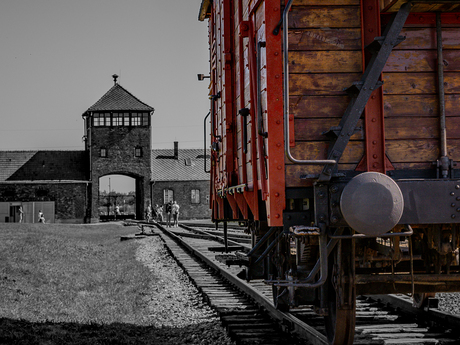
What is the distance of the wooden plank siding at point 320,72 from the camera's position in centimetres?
392

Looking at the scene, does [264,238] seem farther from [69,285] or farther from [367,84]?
[69,285]

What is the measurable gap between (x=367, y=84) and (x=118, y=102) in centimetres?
5188

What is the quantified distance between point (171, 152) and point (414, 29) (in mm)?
54653

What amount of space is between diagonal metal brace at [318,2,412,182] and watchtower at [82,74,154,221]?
163ft

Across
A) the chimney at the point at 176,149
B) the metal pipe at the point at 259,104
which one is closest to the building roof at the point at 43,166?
the chimney at the point at 176,149

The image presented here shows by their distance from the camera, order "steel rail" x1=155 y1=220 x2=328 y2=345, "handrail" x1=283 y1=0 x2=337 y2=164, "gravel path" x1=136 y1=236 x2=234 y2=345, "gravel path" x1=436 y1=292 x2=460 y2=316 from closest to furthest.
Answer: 1. "handrail" x1=283 y1=0 x2=337 y2=164
2. "steel rail" x1=155 y1=220 x2=328 y2=345
3. "gravel path" x1=136 y1=236 x2=234 y2=345
4. "gravel path" x1=436 y1=292 x2=460 y2=316

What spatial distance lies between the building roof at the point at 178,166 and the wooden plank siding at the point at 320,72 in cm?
5006

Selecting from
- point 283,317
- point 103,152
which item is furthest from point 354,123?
point 103,152

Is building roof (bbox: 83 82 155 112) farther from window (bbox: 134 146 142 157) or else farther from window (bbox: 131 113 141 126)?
window (bbox: 134 146 142 157)

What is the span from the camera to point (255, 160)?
457 centimetres

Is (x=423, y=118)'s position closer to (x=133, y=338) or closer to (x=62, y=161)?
(x=133, y=338)

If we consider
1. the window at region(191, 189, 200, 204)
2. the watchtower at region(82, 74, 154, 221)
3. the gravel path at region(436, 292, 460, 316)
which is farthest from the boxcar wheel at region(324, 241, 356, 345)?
the window at region(191, 189, 200, 204)

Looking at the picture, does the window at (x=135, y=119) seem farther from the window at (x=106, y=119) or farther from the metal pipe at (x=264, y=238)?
the metal pipe at (x=264, y=238)

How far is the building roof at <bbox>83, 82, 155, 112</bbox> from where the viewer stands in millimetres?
53250
